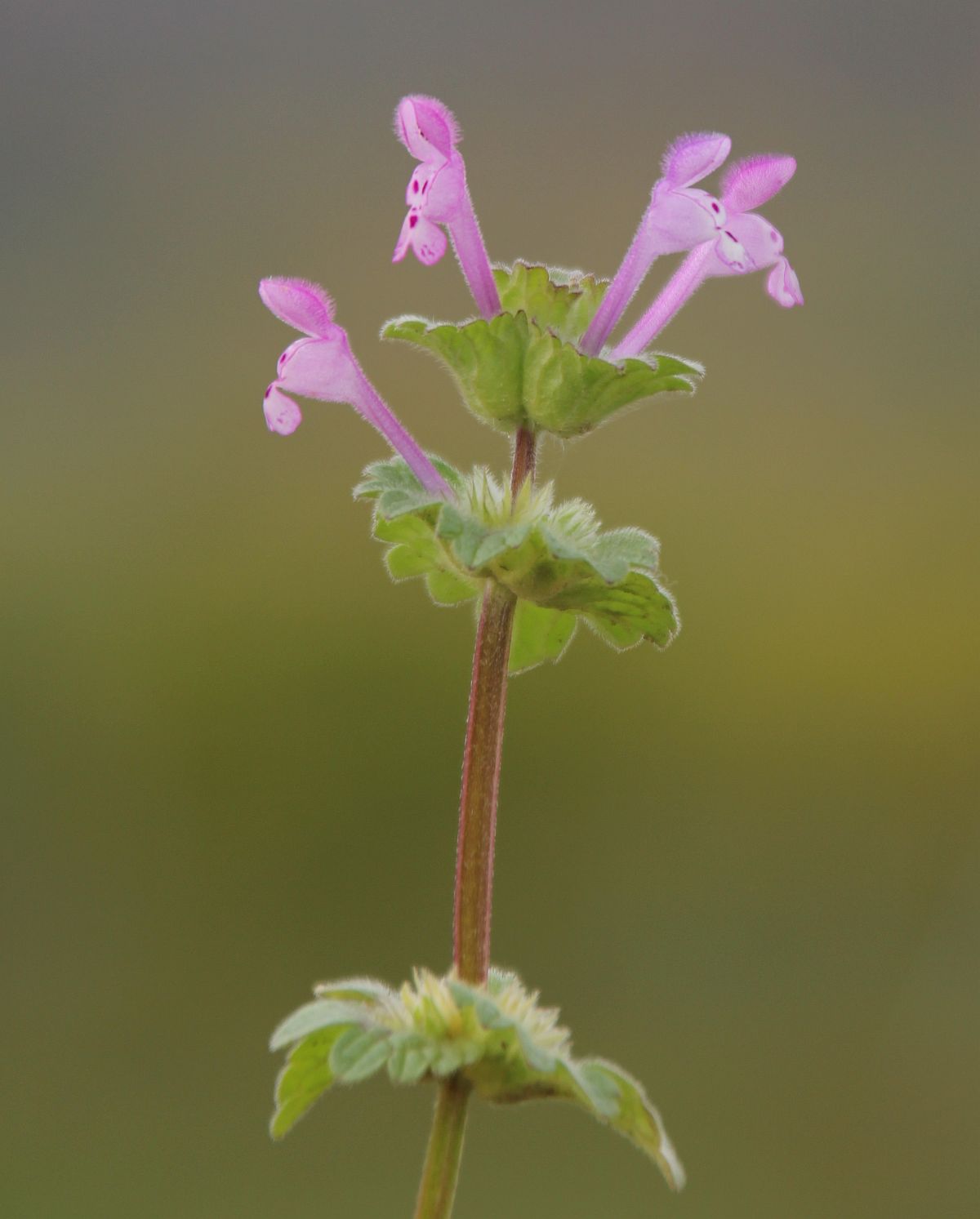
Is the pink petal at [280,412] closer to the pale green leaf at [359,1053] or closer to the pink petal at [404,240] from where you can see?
the pink petal at [404,240]

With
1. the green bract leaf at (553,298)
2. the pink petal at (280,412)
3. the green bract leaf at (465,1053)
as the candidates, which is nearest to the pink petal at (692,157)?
the green bract leaf at (553,298)

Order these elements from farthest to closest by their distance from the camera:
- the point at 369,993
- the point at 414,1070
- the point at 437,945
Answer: the point at 437,945
the point at 369,993
the point at 414,1070

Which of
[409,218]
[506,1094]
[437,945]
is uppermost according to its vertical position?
[409,218]

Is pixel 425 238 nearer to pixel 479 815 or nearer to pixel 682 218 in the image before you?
pixel 682 218

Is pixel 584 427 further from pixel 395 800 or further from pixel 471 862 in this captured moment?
pixel 395 800

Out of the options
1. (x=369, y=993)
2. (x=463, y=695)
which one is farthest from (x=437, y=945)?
(x=369, y=993)
